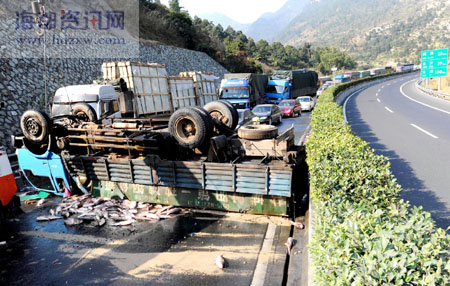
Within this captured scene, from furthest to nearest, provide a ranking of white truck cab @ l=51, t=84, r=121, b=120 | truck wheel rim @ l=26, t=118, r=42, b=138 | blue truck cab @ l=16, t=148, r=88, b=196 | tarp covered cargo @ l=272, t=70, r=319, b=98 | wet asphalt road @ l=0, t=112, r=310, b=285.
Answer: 1. tarp covered cargo @ l=272, t=70, r=319, b=98
2. white truck cab @ l=51, t=84, r=121, b=120
3. blue truck cab @ l=16, t=148, r=88, b=196
4. truck wheel rim @ l=26, t=118, r=42, b=138
5. wet asphalt road @ l=0, t=112, r=310, b=285

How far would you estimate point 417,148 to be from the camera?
11.6 metres

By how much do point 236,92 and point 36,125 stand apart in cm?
1679

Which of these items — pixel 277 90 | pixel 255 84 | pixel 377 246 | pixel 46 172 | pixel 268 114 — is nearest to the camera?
pixel 377 246

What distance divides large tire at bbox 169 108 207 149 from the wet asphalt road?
1.67m

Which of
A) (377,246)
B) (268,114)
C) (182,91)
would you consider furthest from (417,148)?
(182,91)

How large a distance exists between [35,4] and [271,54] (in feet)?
251

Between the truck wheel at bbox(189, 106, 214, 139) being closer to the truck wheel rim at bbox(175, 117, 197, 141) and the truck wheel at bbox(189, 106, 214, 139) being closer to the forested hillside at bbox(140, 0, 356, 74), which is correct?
the truck wheel rim at bbox(175, 117, 197, 141)

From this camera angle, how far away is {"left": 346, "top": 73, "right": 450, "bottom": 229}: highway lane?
287 inches

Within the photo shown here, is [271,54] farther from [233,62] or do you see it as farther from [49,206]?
[49,206]

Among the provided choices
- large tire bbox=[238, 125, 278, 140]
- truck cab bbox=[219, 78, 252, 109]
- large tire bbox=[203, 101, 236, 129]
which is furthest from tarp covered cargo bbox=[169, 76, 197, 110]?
large tire bbox=[238, 125, 278, 140]

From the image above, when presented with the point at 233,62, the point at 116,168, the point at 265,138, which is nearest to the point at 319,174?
the point at 265,138

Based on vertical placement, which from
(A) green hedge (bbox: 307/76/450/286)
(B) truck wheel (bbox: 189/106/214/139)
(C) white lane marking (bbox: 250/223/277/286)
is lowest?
(C) white lane marking (bbox: 250/223/277/286)

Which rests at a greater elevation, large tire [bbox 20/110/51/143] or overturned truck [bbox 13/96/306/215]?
large tire [bbox 20/110/51/143]

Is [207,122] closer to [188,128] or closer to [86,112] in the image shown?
[188,128]
